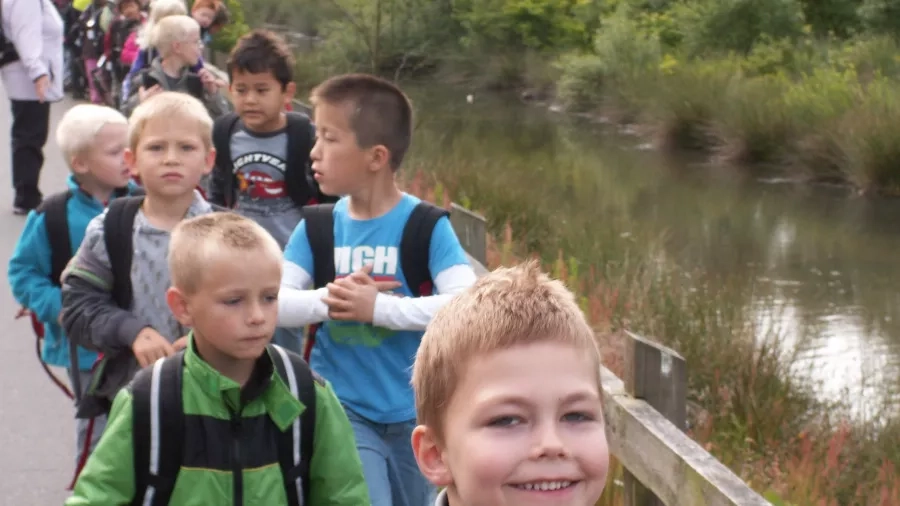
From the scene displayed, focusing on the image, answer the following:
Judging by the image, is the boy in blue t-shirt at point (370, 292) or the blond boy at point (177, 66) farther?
the blond boy at point (177, 66)

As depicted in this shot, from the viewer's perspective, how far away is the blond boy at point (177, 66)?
30.2 ft

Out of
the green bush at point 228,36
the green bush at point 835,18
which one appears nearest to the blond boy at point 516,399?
the green bush at point 228,36

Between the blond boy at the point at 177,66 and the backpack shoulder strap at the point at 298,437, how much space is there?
5.90 meters

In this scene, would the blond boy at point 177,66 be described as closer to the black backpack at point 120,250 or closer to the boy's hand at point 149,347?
the black backpack at point 120,250

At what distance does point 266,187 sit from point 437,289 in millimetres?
1836

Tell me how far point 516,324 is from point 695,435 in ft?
16.5

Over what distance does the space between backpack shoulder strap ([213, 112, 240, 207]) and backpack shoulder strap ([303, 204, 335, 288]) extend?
5.52 feet

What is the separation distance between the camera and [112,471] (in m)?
3.21

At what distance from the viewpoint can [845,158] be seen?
71.8ft

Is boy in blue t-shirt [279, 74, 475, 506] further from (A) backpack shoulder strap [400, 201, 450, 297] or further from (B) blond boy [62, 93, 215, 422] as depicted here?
(B) blond boy [62, 93, 215, 422]

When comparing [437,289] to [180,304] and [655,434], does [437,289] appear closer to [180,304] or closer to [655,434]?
[655,434]

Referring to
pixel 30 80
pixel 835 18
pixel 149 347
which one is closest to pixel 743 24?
pixel 835 18

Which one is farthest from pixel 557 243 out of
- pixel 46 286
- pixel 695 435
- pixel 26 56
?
pixel 46 286

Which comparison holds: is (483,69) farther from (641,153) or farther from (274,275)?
(274,275)
